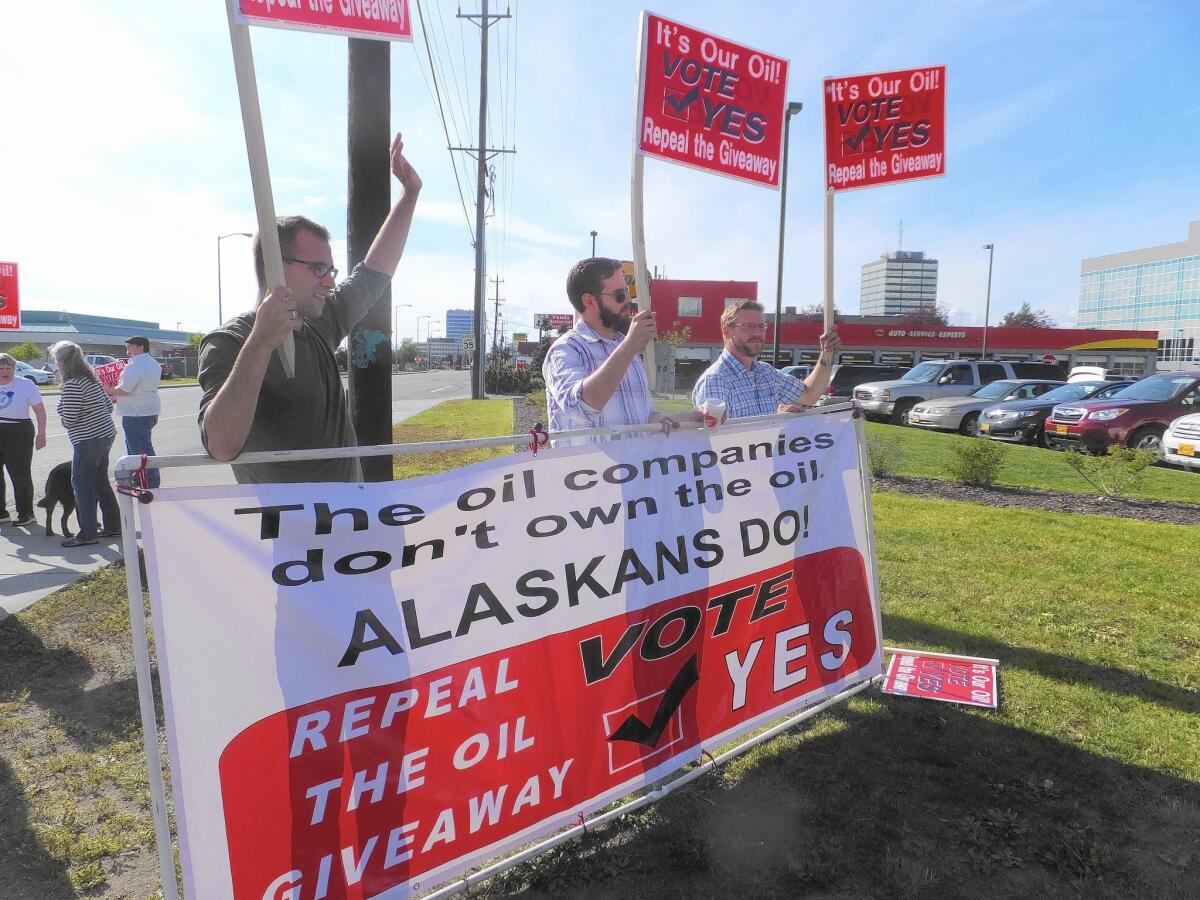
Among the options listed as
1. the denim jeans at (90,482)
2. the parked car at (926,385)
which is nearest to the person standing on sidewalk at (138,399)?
the denim jeans at (90,482)

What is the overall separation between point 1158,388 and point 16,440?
56.6ft

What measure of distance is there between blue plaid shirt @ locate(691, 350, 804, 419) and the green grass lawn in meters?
1.57

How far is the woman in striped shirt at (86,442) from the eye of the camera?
22.1 ft

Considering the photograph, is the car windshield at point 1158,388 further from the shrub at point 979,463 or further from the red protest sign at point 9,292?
the red protest sign at point 9,292

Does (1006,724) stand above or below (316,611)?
below

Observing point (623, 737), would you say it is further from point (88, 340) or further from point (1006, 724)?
point (88, 340)

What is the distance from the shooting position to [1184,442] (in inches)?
478

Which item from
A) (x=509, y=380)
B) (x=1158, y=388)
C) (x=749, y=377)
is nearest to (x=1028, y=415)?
(x=1158, y=388)

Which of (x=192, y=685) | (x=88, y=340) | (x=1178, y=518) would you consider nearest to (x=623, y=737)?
(x=192, y=685)

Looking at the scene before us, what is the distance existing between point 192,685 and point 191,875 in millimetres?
464

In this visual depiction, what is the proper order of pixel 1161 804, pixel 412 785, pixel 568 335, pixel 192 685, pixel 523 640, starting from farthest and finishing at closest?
pixel 568 335, pixel 1161 804, pixel 523 640, pixel 412 785, pixel 192 685

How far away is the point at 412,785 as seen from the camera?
7.06ft

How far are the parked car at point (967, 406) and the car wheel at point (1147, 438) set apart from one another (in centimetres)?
450

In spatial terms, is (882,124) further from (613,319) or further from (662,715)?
(662,715)
